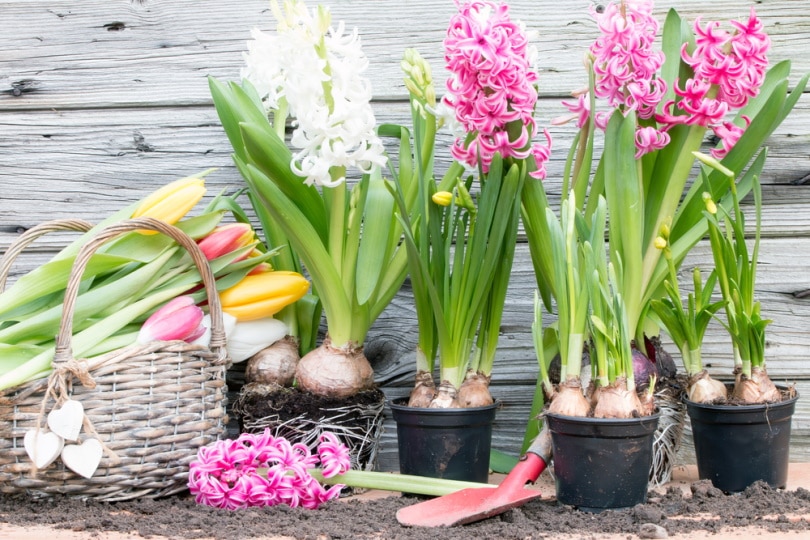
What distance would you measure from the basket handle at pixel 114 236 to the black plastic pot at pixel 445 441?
288 mm

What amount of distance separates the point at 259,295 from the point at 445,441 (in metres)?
0.36

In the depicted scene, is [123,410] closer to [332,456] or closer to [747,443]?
[332,456]

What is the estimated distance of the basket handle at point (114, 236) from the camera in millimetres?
934

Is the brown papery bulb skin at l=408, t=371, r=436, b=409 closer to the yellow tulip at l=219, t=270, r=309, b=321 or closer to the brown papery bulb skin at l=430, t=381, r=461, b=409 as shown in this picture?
the brown papery bulb skin at l=430, t=381, r=461, b=409

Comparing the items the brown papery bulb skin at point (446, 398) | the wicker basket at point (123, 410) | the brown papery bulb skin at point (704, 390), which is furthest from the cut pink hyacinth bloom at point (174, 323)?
the brown papery bulb skin at point (704, 390)

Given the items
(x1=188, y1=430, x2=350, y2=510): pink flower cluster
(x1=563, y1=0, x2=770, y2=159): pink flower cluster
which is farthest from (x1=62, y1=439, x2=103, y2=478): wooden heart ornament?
(x1=563, y1=0, x2=770, y2=159): pink flower cluster

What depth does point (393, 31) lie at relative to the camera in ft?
4.55

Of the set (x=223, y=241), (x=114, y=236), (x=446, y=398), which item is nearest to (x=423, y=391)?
(x=446, y=398)

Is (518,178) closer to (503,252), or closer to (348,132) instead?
(503,252)

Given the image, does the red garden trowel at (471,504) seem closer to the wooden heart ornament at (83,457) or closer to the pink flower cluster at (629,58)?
the wooden heart ornament at (83,457)

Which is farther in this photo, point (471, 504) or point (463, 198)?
point (463, 198)

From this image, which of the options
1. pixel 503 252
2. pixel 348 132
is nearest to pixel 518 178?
pixel 503 252

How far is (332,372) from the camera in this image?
1.12 metres

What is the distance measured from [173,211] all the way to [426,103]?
1.35 ft
